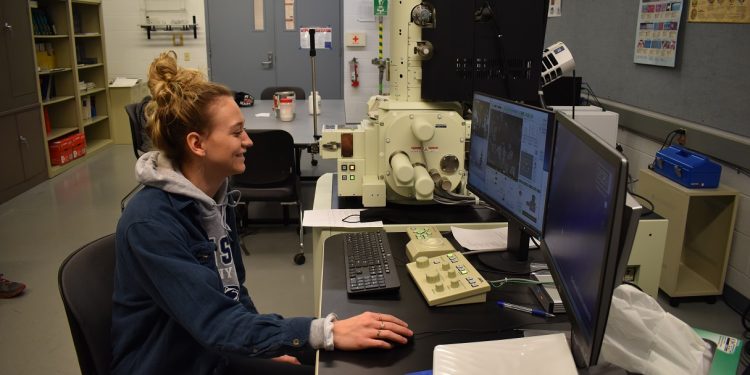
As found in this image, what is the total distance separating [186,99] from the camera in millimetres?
1301

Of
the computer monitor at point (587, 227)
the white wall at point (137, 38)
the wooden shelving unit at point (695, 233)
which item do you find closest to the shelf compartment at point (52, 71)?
the white wall at point (137, 38)

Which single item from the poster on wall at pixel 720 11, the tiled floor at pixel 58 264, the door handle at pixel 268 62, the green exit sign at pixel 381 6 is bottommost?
the tiled floor at pixel 58 264

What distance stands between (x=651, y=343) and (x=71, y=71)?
6342 millimetres

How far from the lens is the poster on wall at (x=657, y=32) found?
3303mm

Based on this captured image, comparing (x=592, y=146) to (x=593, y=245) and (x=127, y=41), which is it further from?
(x=127, y=41)

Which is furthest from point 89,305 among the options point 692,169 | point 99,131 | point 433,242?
point 99,131

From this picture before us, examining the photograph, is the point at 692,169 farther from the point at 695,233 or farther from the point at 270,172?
the point at 270,172

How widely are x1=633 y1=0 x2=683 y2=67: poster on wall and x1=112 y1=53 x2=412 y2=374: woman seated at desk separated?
291cm

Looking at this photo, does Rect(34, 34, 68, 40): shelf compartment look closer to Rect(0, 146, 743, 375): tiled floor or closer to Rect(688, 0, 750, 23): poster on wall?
Rect(0, 146, 743, 375): tiled floor

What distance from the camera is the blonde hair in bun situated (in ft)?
4.25

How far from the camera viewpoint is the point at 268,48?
6.85m

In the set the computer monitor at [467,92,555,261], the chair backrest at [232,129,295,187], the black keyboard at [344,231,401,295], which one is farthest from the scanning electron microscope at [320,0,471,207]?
the chair backrest at [232,129,295,187]

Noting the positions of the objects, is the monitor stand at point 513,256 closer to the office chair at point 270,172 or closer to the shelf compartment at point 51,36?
the office chair at point 270,172

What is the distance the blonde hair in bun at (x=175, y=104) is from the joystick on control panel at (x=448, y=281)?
0.67 m
